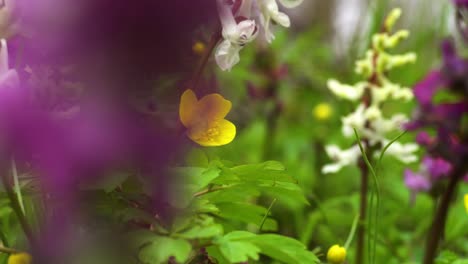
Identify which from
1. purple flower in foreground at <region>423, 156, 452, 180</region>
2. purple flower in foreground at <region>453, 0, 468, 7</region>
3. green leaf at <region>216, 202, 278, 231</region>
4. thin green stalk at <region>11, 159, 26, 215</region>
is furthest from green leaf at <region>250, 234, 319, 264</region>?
purple flower in foreground at <region>423, 156, 452, 180</region>

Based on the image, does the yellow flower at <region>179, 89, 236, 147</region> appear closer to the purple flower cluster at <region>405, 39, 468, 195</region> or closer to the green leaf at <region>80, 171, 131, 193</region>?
the green leaf at <region>80, 171, 131, 193</region>

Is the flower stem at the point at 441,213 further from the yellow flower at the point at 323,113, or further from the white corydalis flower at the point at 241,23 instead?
the yellow flower at the point at 323,113

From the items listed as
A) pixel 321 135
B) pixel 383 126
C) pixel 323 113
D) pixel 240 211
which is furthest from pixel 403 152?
pixel 323 113

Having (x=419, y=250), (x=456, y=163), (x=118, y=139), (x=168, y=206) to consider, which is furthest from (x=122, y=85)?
(x=419, y=250)

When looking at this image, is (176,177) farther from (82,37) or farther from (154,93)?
(82,37)

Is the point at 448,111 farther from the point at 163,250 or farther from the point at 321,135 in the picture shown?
the point at 321,135

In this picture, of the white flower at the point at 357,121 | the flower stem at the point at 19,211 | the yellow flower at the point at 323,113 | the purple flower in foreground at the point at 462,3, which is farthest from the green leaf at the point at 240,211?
the yellow flower at the point at 323,113
